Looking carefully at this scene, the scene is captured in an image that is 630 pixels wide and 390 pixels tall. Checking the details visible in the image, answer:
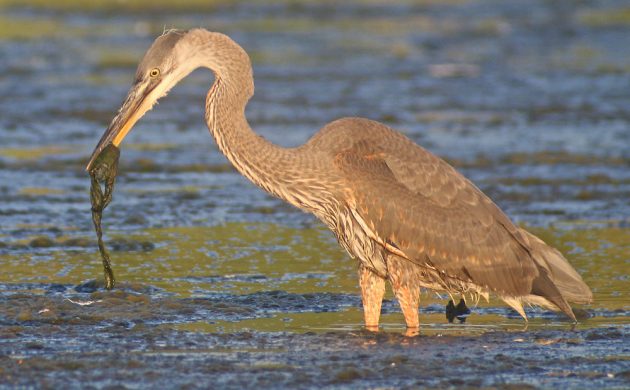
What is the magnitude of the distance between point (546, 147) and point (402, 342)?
7908 millimetres

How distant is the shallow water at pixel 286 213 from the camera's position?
707 centimetres

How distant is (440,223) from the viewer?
25.9 ft

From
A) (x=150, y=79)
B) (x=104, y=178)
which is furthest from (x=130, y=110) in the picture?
(x=104, y=178)

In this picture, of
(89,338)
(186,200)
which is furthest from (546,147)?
(89,338)

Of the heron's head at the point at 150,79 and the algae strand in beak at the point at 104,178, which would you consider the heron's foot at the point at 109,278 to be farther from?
the heron's head at the point at 150,79

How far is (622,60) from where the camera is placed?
22.5 meters

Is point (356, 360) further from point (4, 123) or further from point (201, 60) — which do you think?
point (4, 123)

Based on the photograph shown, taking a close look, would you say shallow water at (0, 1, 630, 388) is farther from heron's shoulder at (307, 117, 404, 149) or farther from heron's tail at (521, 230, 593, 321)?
heron's shoulder at (307, 117, 404, 149)

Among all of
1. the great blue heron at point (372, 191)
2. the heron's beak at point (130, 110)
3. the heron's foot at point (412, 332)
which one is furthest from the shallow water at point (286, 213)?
the heron's beak at point (130, 110)

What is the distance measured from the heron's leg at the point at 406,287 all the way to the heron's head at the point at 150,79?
5.90 feet

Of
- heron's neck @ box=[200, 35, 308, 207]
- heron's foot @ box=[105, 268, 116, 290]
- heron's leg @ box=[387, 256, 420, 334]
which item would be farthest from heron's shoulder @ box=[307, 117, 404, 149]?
heron's foot @ box=[105, 268, 116, 290]

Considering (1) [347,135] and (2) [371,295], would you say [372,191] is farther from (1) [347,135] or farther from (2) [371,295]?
(2) [371,295]

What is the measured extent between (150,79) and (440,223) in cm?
203

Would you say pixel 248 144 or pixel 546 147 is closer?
pixel 248 144
